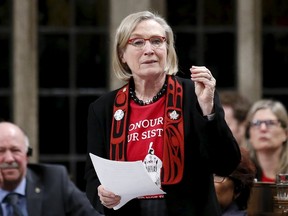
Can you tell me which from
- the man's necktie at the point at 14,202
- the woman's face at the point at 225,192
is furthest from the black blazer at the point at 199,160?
the man's necktie at the point at 14,202

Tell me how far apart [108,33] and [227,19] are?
3.54 ft

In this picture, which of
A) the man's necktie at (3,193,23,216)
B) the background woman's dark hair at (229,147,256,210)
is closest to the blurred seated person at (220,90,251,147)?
the man's necktie at (3,193,23,216)

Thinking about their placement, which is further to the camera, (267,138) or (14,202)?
(267,138)

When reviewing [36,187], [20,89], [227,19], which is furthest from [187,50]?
[36,187]

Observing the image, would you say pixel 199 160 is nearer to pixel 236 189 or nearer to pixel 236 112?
pixel 236 189

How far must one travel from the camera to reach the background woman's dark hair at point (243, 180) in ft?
17.3

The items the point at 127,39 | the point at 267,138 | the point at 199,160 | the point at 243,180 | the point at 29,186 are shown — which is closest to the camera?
the point at 199,160

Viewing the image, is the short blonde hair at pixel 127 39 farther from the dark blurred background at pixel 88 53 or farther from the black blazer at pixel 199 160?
the dark blurred background at pixel 88 53

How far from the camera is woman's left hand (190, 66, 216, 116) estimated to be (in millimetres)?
4035

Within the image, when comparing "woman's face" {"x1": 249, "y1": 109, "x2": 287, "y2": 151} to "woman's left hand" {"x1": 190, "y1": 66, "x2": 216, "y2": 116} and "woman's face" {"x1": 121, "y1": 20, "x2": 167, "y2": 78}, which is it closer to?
"woman's face" {"x1": 121, "y1": 20, "x2": 167, "y2": 78}

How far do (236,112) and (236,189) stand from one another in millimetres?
3134

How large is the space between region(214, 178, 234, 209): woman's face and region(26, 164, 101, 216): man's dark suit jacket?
1.30 m

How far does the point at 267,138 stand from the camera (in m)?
7.57

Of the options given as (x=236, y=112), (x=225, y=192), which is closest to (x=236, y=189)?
(x=225, y=192)
